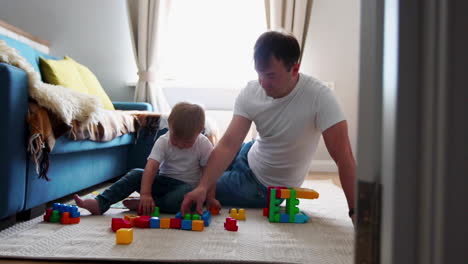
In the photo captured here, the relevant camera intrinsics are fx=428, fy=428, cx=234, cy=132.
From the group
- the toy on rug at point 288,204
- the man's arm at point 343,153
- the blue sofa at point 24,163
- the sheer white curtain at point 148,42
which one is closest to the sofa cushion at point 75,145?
the blue sofa at point 24,163

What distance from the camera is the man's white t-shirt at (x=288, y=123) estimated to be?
1736 mm

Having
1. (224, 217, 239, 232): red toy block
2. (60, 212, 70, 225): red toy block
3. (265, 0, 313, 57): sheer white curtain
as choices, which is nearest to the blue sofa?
(60, 212, 70, 225): red toy block

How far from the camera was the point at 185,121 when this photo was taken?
5.71 ft

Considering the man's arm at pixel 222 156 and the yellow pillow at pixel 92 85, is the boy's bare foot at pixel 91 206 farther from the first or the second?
the yellow pillow at pixel 92 85

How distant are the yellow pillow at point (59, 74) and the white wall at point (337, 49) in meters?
2.08

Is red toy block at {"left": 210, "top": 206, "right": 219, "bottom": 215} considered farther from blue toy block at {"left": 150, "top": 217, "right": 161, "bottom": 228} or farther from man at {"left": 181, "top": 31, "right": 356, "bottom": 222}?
blue toy block at {"left": 150, "top": 217, "right": 161, "bottom": 228}

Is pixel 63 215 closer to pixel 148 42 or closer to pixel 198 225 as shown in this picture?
pixel 198 225

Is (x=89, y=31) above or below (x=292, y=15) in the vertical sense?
below

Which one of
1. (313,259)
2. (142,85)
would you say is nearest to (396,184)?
(313,259)

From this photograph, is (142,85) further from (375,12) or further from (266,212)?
(375,12)

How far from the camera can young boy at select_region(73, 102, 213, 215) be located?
5.69 ft

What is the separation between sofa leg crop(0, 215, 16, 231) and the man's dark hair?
1064 mm

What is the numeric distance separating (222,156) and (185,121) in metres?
0.21

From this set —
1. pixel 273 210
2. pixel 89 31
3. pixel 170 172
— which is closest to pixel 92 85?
pixel 89 31
